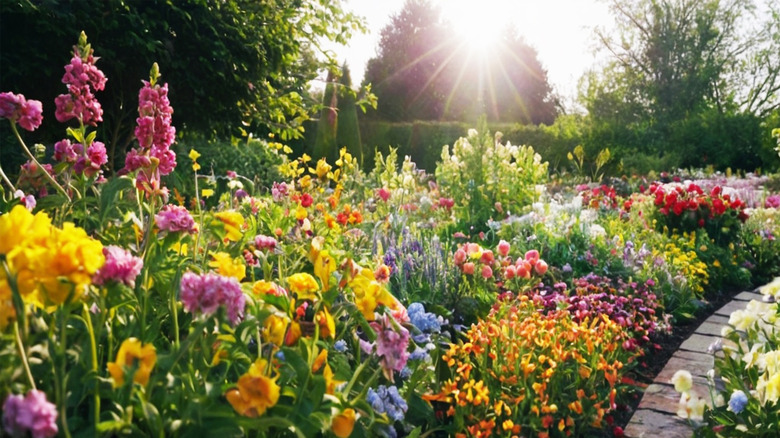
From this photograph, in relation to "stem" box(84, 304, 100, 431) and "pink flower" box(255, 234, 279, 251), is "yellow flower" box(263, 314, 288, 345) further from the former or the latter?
"pink flower" box(255, 234, 279, 251)

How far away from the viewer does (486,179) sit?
6652mm

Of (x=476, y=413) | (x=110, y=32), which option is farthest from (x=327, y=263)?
(x=110, y=32)

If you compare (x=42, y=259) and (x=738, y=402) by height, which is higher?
(x=42, y=259)

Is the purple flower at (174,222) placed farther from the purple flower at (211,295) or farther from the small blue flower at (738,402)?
the small blue flower at (738,402)

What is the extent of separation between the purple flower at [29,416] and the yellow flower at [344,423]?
24.1 inches

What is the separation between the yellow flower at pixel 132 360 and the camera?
1251 mm

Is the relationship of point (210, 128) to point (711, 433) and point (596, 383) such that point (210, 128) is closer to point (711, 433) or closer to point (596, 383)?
point (596, 383)

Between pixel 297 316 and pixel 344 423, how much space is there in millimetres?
621

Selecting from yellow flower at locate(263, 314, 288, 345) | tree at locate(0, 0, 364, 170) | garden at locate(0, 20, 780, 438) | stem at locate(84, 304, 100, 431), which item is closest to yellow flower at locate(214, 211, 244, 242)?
garden at locate(0, 20, 780, 438)

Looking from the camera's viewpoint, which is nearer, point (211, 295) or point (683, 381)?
point (211, 295)

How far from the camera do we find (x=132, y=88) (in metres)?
7.15

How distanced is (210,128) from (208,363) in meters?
6.41

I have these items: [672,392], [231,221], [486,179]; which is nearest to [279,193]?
[486,179]

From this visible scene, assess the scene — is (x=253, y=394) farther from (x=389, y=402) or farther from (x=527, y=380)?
(x=527, y=380)
